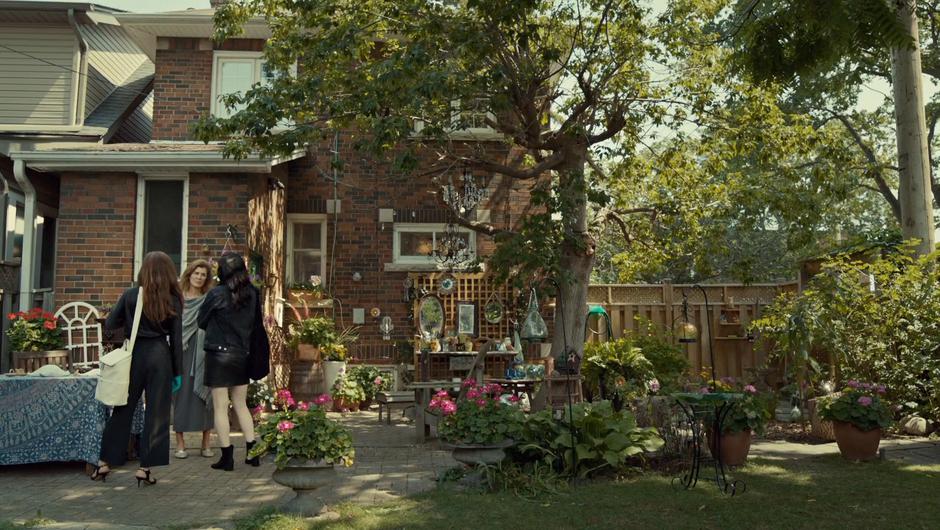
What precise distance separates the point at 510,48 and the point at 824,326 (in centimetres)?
531

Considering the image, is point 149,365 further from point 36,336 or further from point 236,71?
point 236,71

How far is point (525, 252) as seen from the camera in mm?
8711

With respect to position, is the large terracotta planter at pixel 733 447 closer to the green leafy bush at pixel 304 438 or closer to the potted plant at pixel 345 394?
the green leafy bush at pixel 304 438

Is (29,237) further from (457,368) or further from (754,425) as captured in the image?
(754,425)

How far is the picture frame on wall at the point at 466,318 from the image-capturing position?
11.4 meters

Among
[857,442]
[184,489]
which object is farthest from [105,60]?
[857,442]

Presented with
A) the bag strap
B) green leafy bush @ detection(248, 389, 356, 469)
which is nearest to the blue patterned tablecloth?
the bag strap

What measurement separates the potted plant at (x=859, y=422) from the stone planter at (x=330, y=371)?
6.67 m

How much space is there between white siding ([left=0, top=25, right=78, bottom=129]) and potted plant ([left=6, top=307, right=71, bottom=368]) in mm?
4807

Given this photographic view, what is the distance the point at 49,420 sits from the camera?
6289 millimetres

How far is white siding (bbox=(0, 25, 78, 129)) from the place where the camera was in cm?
1220

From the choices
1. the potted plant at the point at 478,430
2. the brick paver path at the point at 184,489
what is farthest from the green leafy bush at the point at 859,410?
the brick paver path at the point at 184,489

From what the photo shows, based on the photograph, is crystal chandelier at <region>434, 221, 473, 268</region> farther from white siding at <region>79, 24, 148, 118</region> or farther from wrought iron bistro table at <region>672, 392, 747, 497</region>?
white siding at <region>79, 24, 148, 118</region>

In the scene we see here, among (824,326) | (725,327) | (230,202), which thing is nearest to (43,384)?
(230,202)
